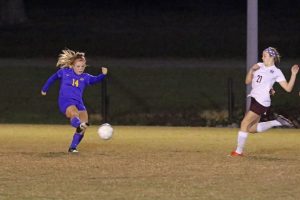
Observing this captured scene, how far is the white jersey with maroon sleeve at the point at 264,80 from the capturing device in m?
15.8

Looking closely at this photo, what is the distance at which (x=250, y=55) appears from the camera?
21984 millimetres

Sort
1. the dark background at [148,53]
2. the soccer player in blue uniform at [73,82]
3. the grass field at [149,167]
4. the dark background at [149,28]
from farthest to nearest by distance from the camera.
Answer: the dark background at [149,28], the dark background at [148,53], the soccer player in blue uniform at [73,82], the grass field at [149,167]

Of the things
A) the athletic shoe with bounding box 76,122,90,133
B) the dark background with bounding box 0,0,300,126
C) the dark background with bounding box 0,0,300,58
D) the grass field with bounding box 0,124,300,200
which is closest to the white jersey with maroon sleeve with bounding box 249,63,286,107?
the grass field with bounding box 0,124,300,200

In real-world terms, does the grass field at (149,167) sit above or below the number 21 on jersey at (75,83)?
below

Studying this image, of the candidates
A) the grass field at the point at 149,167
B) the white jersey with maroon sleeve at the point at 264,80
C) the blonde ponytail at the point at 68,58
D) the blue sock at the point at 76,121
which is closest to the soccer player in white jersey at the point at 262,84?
the white jersey with maroon sleeve at the point at 264,80

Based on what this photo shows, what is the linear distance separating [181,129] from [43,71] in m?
9.66

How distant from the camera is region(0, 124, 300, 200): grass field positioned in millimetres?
11750

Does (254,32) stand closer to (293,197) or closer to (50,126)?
(50,126)

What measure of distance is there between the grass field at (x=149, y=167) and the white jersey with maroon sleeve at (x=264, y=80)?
3.12ft

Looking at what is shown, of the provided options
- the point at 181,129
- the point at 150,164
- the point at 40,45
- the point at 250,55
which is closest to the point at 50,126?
the point at 181,129

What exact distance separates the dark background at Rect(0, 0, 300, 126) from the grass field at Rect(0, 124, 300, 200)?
4800mm

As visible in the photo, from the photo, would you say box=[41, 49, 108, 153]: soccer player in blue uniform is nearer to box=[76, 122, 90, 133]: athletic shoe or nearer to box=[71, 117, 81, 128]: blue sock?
box=[71, 117, 81, 128]: blue sock

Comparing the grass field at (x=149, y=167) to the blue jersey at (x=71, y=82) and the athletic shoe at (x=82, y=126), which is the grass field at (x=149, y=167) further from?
the blue jersey at (x=71, y=82)

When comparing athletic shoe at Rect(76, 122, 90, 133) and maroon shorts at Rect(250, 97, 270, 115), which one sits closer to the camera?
athletic shoe at Rect(76, 122, 90, 133)
